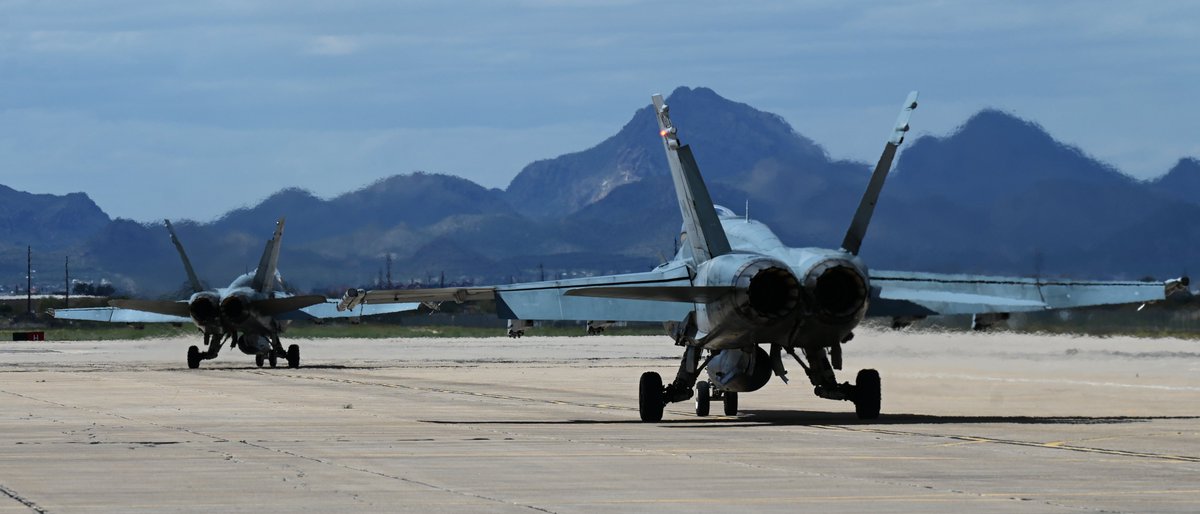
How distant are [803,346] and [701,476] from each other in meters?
8.12

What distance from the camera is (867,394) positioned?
1001 inches

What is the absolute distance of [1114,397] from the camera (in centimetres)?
3328

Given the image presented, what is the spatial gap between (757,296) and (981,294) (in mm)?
4020

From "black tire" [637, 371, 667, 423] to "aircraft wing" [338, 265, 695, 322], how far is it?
1.13 m

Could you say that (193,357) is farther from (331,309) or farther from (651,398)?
(651,398)

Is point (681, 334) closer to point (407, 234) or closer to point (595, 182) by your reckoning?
point (407, 234)

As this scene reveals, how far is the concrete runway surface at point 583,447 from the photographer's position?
48.4 feet

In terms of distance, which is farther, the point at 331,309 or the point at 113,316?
the point at 113,316

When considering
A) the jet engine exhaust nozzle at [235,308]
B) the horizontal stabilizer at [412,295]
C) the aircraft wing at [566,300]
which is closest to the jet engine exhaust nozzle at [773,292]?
the aircraft wing at [566,300]

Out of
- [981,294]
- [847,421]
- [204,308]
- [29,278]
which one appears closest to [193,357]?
[204,308]

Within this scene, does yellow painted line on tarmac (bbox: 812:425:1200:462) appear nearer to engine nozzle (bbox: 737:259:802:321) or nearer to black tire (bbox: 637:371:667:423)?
engine nozzle (bbox: 737:259:802:321)

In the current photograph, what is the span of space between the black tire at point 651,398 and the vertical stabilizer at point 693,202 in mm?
1874

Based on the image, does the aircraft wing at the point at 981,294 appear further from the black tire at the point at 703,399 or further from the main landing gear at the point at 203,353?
the main landing gear at the point at 203,353

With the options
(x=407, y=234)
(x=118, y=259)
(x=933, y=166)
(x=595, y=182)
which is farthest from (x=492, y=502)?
(x=595, y=182)
